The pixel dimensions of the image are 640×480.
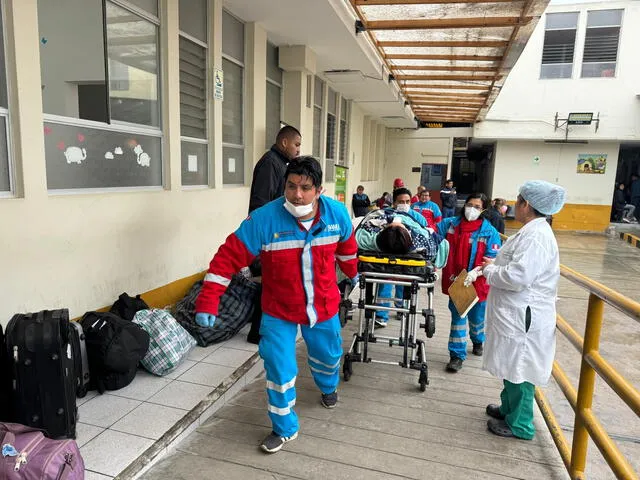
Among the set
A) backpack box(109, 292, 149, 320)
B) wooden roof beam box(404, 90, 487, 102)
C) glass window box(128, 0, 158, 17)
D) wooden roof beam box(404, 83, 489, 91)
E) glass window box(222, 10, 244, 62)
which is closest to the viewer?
backpack box(109, 292, 149, 320)

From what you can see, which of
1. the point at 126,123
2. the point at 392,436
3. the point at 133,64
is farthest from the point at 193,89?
the point at 392,436

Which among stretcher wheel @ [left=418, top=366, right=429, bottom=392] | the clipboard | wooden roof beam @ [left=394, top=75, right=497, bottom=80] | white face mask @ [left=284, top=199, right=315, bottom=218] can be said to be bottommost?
stretcher wheel @ [left=418, top=366, right=429, bottom=392]

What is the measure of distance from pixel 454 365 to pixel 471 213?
1256mm

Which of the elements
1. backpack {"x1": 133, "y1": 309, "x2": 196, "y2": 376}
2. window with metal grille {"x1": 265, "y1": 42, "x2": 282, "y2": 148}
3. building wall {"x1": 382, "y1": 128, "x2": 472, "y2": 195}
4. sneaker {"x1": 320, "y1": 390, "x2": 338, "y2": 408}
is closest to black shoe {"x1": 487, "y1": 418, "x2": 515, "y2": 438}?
sneaker {"x1": 320, "y1": 390, "x2": 338, "y2": 408}

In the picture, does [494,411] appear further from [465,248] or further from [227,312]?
[227,312]

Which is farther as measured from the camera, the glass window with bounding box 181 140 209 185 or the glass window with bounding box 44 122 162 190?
the glass window with bounding box 181 140 209 185

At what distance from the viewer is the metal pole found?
2230mm

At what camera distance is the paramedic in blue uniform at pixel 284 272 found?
Answer: 2.55 meters

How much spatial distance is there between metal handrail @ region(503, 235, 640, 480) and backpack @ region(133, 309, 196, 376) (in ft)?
8.20

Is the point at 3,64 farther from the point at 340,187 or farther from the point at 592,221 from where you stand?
the point at 592,221

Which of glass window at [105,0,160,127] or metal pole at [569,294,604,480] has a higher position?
glass window at [105,0,160,127]

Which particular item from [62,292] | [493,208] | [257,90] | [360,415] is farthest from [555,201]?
[493,208]

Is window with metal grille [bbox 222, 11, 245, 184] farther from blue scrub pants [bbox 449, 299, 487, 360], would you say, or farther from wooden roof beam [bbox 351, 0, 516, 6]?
blue scrub pants [bbox 449, 299, 487, 360]

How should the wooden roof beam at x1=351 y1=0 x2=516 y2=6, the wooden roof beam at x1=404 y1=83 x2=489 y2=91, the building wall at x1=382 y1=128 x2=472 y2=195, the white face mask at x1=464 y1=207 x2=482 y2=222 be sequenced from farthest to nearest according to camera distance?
the building wall at x1=382 y1=128 x2=472 y2=195 → the wooden roof beam at x1=404 y1=83 x2=489 y2=91 → the wooden roof beam at x1=351 y1=0 x2=516 y2=6 → the white face mask at x1=464 y1=207 x2=482 y2=222
